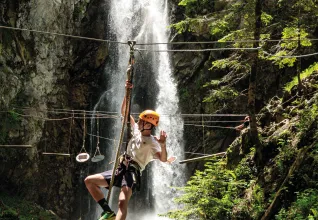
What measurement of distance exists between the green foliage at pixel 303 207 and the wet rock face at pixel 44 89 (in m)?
9.77

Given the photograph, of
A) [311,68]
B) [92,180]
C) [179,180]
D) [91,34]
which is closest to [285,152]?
[311,68]

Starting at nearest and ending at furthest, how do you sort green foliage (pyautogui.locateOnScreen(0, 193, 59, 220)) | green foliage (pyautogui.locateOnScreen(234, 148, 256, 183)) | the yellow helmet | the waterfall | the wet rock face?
1. the yellow helmet
2. green foliage (pyautogui.locateOnScreen(234, 148, 256, 183))
3. green foliage (pyautogui.locateOnScreen(0, 193, 59, 220))
4. the wet rock face
5. the waterfall

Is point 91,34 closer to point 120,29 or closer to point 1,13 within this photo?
point 120,29

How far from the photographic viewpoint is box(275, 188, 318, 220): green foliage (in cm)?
466

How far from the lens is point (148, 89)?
17.8 metres

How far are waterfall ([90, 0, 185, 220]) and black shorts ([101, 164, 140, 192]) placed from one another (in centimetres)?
1097

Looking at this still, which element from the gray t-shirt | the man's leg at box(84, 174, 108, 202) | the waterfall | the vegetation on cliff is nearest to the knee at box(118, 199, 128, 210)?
the man's leg at box(84, 174, 108, 202)

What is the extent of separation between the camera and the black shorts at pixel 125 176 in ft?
11.7

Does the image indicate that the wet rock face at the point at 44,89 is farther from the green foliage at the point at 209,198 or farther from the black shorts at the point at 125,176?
the black shorts at the point at 125,176

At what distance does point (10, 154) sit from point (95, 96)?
5996 millimetres

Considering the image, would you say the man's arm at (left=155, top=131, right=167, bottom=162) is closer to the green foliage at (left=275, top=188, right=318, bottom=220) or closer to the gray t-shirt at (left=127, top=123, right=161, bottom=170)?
the gray t-shirt at (left=127, top=123, right=161, bottom=170)

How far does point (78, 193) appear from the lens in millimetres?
16422

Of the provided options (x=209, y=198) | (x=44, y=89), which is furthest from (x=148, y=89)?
(x=209, y=198)

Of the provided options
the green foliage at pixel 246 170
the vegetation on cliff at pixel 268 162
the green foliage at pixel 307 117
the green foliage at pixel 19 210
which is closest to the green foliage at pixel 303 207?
the vegetation on cliff at pixel 268 162
